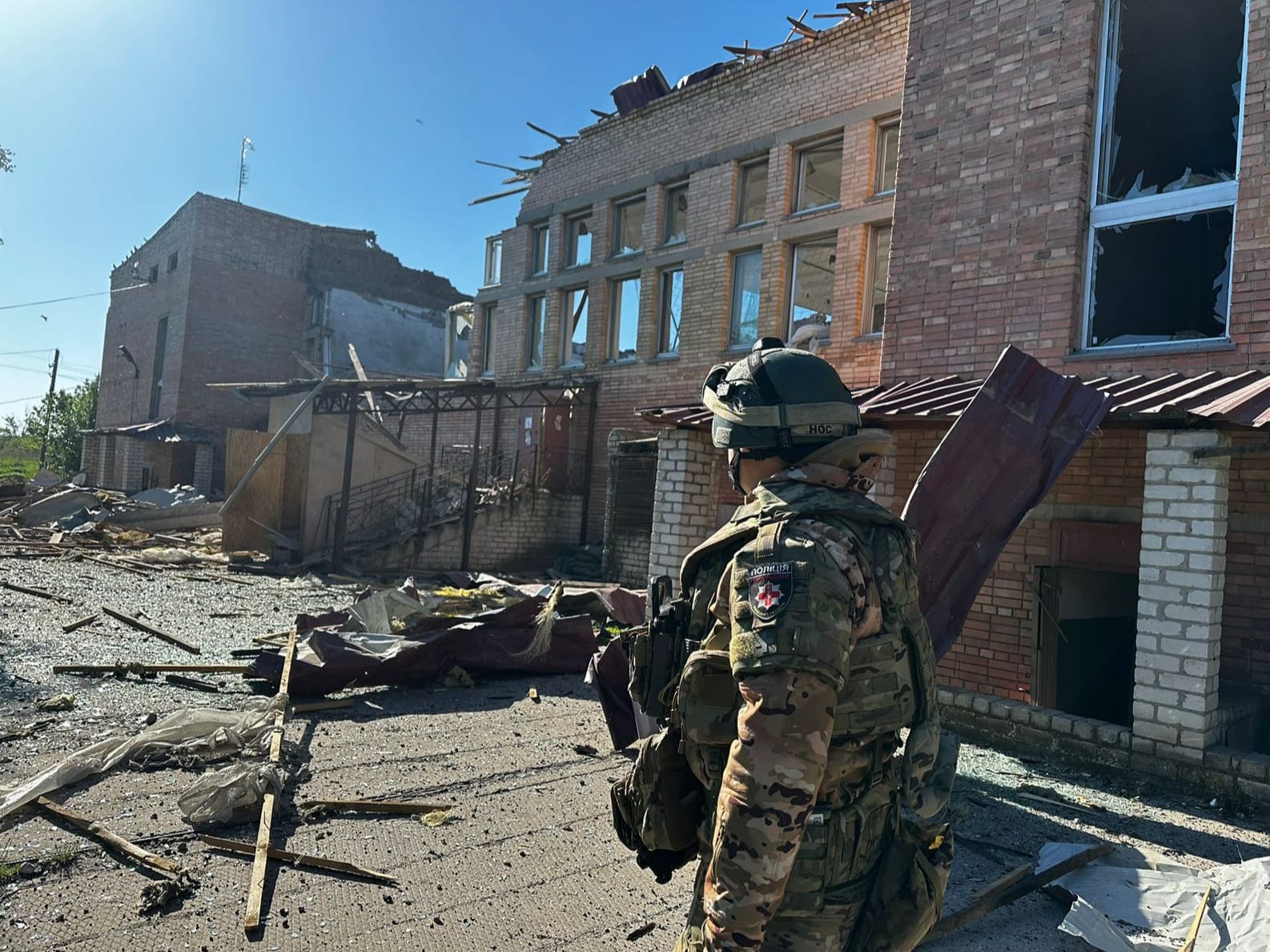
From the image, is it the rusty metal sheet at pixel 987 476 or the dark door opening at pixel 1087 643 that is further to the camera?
the dark door opening at pixel 1087 643

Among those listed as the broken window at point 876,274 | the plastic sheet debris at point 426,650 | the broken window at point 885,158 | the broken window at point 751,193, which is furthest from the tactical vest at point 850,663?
the broken window at point 751,193

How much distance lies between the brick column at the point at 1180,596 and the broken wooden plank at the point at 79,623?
9096mm

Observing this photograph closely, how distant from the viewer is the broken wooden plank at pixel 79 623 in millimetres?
8008

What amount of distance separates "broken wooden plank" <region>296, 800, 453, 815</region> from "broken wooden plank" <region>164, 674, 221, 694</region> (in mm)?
2677

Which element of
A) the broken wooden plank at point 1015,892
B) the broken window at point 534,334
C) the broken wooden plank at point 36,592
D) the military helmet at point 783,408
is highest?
the broken window at point 534,334

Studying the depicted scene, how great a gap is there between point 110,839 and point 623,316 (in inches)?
521

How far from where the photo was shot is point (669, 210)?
14.9m

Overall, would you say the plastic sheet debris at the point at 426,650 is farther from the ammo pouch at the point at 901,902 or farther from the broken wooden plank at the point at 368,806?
the ammo pouch at the point at 901,902

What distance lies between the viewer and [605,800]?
176 inches

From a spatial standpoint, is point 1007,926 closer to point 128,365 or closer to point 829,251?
point 829,251

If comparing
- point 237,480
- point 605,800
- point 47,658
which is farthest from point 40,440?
point 605,800

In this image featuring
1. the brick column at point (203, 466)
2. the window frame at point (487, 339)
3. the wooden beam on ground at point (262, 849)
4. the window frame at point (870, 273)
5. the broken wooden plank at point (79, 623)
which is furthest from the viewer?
the brick column at point (203, 466)

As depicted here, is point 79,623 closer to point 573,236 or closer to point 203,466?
point 573,236

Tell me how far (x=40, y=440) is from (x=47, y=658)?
48.2 m
